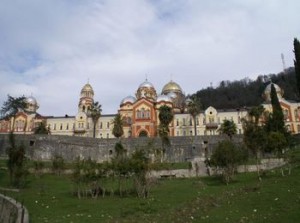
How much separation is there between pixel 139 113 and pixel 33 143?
29.9m

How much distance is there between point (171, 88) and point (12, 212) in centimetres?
8606

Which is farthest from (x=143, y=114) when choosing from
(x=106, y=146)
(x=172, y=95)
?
(x=106, y=146)

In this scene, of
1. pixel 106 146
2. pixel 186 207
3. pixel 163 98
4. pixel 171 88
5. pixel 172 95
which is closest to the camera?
pixel 186 207

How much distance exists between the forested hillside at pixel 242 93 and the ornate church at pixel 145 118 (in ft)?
143

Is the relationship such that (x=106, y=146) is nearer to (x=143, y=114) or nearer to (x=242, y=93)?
(x=143, y=114)

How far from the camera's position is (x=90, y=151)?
6919 cm

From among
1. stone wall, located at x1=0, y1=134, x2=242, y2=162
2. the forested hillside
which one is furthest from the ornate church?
the forested hillside

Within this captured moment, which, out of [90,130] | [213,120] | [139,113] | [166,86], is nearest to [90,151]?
[139,113]

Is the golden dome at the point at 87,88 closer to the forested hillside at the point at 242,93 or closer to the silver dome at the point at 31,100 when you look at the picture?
the silver dome at the point at 31,100

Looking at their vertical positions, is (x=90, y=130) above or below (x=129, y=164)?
above

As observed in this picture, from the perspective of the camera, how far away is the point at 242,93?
15600cm

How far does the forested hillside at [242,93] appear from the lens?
144m

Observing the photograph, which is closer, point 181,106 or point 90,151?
point 90,151

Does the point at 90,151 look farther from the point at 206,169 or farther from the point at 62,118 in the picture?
the point at 62,118
